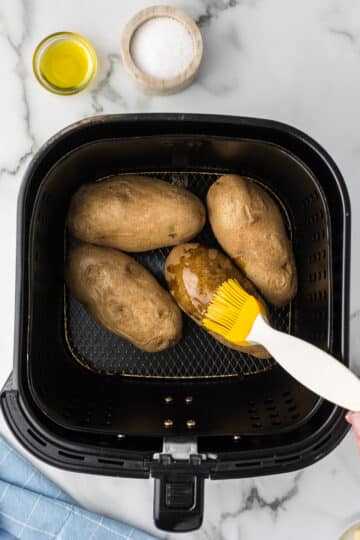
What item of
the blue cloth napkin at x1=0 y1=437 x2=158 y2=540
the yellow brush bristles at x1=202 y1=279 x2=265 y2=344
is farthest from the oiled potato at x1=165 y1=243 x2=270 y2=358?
the blue cloth napkin at x1=0 y1=437 x2=158 y2=540

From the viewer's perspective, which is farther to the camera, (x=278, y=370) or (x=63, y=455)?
(x=278, y=370)

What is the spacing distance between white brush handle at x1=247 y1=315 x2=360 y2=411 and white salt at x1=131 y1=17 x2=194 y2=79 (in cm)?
40

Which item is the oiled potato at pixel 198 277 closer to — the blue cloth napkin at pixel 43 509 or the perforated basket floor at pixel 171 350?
the perforated basket floor at pixel 171 350

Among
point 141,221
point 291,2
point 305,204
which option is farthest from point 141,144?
point 291,2

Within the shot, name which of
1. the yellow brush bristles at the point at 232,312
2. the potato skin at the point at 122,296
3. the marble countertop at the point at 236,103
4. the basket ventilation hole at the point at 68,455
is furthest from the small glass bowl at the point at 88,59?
the basket ventilation hole at the point at 68,455

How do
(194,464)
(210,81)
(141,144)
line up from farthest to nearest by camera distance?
1. (210,81)
2. (141,144)
3. (194,464)

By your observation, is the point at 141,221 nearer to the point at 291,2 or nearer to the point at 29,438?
the point at 29,438

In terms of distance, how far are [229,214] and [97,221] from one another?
0.61 ft

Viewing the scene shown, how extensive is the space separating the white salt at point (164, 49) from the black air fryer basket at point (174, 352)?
130 millimetres

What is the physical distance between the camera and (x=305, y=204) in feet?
2.90

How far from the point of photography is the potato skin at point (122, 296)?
87 cm

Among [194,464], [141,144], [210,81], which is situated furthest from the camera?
[210,81]

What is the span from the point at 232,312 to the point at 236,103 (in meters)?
0.34

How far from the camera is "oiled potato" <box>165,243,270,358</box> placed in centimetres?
86
